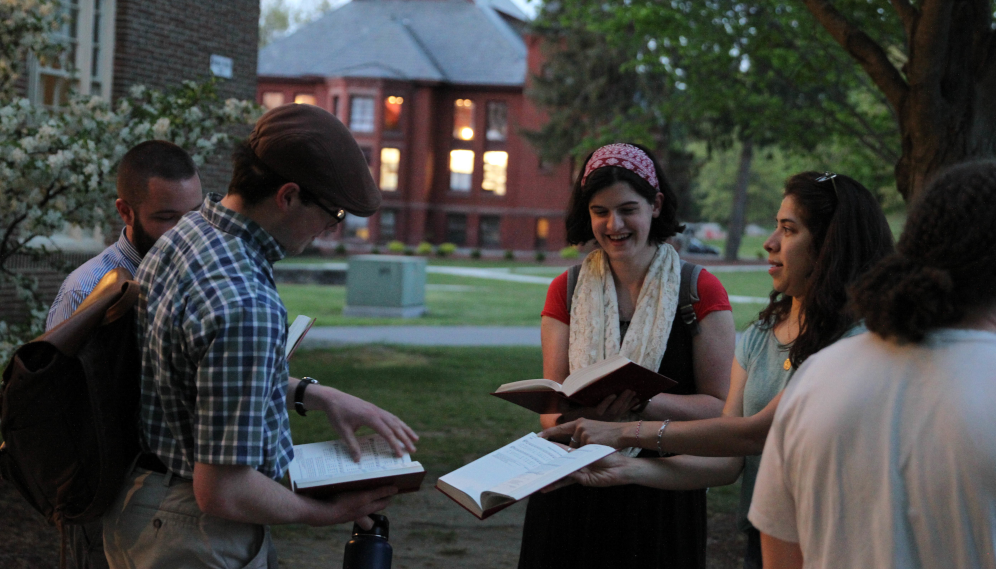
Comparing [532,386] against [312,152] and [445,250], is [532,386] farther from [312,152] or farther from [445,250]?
[445,250]

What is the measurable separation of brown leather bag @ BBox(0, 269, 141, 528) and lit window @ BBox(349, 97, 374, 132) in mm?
46518

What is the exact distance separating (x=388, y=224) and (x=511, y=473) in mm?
45774

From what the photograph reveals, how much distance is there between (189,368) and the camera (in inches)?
74.7

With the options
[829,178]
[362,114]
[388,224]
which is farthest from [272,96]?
[829,178]

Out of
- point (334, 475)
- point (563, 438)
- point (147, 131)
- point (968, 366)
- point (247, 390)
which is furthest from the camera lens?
point (147, 131)

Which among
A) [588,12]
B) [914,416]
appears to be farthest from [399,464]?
[588,12]

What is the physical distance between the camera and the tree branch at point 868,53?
6379 mm

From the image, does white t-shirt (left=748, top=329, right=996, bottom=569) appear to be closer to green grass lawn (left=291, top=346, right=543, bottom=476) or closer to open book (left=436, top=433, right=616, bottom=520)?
open book (left=436, top=433, right=616, bottom=520)

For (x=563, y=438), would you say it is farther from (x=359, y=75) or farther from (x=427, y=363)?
(x=359, y=75)

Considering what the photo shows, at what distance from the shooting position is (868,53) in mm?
6449

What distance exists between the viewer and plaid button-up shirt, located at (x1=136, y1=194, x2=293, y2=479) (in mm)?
1819

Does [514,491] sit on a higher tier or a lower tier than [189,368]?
lower

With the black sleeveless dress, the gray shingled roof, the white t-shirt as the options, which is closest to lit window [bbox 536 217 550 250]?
the gray shingled roof

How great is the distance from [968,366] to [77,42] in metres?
13.2
